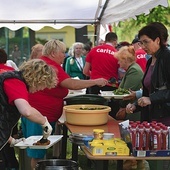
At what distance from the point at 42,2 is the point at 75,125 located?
5204 mm

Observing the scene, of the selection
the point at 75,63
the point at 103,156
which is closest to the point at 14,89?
the point at 103,156

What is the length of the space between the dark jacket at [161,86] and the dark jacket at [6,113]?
1.03 m

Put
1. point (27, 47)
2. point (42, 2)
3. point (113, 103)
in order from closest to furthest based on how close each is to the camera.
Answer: point (113, 103), point (42, 2), point (27, 47)

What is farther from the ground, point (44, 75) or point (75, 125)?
point (44, 75)

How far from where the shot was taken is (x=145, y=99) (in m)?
3.55

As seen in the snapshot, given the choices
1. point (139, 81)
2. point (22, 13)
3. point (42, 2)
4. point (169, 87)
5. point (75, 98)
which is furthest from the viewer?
point (22, 13)

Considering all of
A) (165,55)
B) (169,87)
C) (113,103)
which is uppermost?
(165,55)

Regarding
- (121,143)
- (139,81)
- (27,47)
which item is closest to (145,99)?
(121,143)

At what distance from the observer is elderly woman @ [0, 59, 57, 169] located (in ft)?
10.2

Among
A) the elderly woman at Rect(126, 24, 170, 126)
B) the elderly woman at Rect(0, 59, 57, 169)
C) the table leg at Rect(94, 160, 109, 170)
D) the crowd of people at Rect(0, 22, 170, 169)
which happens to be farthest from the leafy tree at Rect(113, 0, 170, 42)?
the table leg at Rect(94, 160, 109, 170)

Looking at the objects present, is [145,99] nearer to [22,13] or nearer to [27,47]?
[22,13]

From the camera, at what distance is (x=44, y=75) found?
3.24 meters

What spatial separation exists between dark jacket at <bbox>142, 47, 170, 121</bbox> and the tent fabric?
12.4 ft

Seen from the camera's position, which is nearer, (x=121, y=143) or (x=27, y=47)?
(x=121, y=143)
